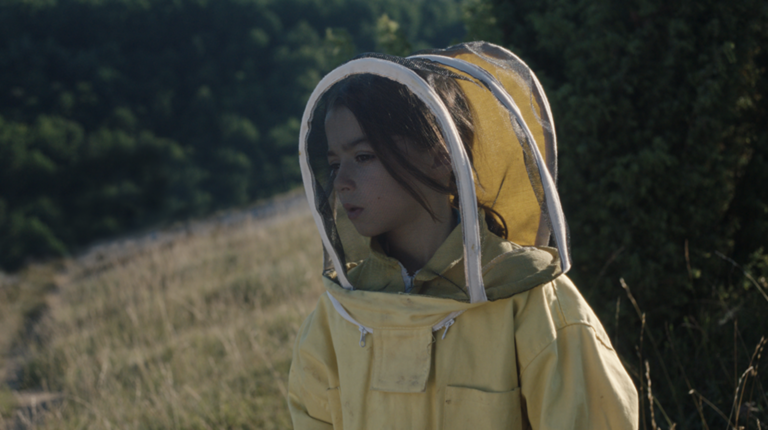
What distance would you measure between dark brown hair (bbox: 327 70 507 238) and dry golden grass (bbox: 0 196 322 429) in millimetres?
2537

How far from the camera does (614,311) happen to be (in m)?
2.77

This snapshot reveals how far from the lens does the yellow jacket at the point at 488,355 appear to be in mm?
1217

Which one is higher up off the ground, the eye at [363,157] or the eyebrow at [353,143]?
the eyebrow at [353,143]

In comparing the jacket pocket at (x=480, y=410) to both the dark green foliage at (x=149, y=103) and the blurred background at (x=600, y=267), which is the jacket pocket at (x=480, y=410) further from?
the dark green foliage at (x=149, y=103)

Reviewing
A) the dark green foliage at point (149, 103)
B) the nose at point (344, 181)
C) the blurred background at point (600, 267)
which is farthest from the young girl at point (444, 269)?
the dark green foliage at point (149, 103)

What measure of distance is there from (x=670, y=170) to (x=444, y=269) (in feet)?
6.24

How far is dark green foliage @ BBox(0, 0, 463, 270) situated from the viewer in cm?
2856

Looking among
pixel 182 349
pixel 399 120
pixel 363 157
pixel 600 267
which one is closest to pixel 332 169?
pixel 363 157

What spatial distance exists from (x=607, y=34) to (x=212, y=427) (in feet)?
11.4

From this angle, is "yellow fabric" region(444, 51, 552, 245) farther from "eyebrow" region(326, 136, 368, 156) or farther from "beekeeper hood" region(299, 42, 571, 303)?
"eyebrow" region(326, 136, 368, 156)

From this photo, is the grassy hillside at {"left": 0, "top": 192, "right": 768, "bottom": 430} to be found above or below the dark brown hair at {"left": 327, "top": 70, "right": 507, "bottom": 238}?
below

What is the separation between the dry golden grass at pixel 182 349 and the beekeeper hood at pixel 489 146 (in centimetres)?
218

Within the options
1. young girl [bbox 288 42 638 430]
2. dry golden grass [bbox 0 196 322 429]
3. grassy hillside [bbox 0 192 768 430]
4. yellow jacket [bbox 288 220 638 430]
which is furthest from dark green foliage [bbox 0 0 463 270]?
yellow jacket [bbox 288 220 638 430]

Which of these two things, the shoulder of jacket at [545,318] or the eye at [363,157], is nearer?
the shoulder of jacket at [545,318]
